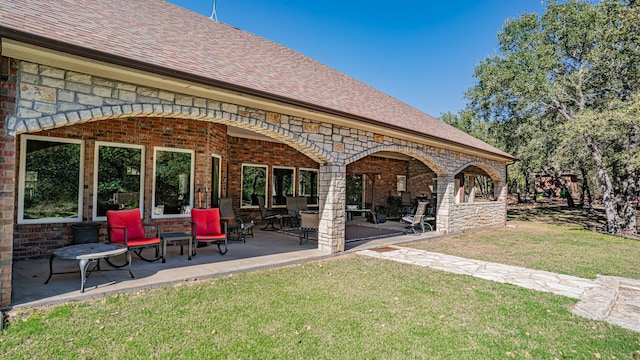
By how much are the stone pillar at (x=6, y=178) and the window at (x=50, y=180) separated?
9.23ft

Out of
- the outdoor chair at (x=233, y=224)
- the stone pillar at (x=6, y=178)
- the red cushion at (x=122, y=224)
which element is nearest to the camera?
the stone pillar at (x=6, y=178)

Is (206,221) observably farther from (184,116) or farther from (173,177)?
(184,116)

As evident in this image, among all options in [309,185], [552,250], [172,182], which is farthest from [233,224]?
[552,250]

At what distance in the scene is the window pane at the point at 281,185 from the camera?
1252 centimetres

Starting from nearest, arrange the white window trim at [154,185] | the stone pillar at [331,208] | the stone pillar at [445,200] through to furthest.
Result: the stone pillar at [331,208] → the white window trim at [154,185] → the stone pillar at [445,200]

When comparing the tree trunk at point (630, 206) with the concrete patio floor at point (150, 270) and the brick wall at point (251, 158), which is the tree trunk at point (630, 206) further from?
the brick wall at point (251, 158)

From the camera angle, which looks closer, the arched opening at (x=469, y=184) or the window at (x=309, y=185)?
the arched opening at (x=469, y=184)

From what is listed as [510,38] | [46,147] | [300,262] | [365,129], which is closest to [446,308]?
[300,262]

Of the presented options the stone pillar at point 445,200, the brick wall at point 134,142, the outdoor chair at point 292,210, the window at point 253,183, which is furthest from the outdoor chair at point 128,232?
the stone pillar at point 445,200

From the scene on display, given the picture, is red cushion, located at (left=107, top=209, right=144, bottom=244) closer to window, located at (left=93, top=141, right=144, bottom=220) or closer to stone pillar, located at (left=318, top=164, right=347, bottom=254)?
→ window, located at (left=93, top=141, right=144, bottom=220)

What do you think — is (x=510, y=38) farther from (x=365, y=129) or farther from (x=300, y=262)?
(x=300, y=262)

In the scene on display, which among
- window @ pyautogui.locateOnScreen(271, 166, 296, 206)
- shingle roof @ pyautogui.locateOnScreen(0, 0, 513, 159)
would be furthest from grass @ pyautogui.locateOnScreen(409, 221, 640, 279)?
window @ pyautogui.locateOnScreen(271, 166, 296, 206)

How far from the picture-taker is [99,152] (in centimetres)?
676

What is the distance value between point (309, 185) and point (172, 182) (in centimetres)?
691
